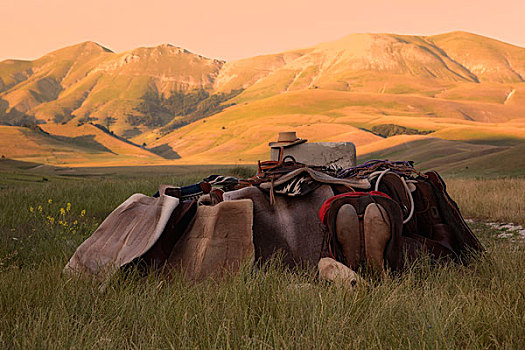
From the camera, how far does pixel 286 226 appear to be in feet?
11.2

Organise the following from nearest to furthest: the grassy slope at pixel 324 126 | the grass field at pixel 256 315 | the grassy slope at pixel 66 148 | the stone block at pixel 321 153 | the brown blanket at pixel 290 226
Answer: the grass field at pixel 256 315 < the brown blanket at pixel 290 226 < the stone block at pixel 321 153 < the grassy slope at pixel 324 126 < the grassy slope at pixel 66 148

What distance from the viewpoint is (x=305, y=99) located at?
12544 centimetres

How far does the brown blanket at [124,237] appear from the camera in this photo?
3080 mm

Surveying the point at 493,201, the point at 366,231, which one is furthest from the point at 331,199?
the point at 493,201

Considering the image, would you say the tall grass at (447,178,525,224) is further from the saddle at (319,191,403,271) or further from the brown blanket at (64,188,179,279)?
the brown blanket at (64,188,179,279)

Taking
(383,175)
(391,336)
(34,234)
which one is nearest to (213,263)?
Result: (391,336)

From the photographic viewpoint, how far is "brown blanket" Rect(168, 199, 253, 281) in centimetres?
302

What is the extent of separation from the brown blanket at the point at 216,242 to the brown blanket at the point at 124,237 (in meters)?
0.24

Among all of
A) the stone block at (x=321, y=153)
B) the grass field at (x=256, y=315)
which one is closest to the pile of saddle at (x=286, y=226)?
the grass field at (x=256, y=315)

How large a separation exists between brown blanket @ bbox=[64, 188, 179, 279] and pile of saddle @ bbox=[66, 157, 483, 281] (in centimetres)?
1

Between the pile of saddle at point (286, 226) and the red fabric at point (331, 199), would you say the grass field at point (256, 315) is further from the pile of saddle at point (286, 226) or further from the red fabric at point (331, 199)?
the red fabric at point (331, 199)

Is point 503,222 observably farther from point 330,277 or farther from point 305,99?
point 305,99

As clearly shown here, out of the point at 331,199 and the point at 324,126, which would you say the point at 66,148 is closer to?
the point at 324,126

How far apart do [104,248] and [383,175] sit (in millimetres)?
2562
